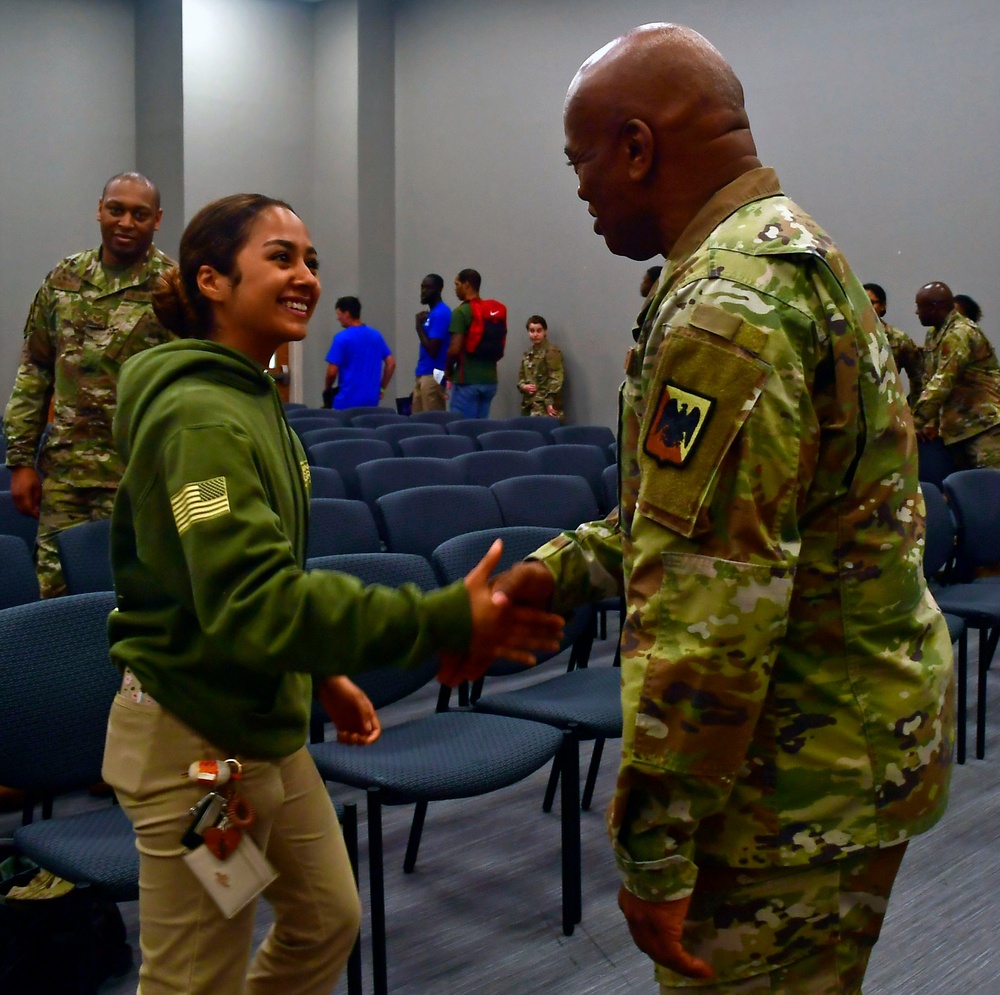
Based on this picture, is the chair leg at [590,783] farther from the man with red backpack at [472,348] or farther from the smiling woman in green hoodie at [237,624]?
the man with red backpack at [472,348]

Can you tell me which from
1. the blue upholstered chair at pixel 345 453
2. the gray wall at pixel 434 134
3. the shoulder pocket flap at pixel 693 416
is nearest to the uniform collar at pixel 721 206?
the shoulder pocket flap at pixel 693 416

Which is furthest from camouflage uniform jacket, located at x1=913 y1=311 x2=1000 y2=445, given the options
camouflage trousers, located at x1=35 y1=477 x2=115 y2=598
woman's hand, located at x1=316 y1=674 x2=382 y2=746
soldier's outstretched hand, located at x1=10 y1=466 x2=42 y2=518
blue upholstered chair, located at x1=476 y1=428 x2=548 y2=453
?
woman's hand, located at x1=316 y1=674 x2=382 y2=746

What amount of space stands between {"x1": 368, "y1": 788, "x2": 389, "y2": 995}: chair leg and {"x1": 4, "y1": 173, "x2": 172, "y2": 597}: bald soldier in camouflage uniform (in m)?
1.64

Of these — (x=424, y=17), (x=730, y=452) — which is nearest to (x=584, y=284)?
(x=424, y=17)

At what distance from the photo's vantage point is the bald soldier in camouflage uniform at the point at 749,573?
113 cm

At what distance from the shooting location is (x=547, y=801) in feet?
11.1

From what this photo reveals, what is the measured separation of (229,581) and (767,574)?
605 millimetres

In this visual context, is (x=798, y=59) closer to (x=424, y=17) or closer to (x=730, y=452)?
(x=424, y=17)

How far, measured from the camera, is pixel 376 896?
7.89 feet

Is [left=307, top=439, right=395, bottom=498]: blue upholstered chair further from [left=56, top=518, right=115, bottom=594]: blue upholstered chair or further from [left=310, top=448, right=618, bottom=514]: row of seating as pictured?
[left=56, top=518, right=115, bottom=594]: blue upholstered chair

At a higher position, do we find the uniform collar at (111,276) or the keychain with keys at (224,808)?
the uniform collar at (111,276)

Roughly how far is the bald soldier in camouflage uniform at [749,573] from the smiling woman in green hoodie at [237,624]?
0.32 metres

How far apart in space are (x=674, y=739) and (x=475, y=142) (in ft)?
40.8

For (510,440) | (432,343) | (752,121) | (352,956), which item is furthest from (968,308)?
(352,956)
